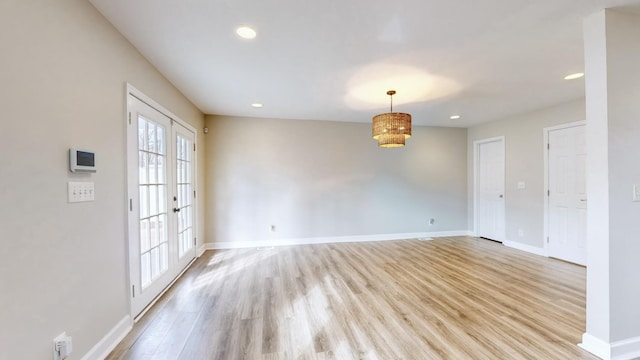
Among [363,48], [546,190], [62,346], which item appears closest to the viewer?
[62,346]

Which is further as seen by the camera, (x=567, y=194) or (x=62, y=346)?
(x=567, y=194)

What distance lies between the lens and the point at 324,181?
503cm

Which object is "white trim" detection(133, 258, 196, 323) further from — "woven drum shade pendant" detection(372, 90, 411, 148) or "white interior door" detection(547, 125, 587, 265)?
"white interior door" detection(547, 125, 587, 265)

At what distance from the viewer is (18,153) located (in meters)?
1.20

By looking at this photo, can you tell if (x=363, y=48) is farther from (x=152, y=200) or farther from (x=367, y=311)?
(x=152, y=200)

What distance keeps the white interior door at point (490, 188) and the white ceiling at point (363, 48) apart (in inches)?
60.7

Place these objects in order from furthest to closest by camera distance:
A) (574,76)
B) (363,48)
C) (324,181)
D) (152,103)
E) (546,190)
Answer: (324,181)
(546,190)
(574,76)
(152,103)
(363,48)

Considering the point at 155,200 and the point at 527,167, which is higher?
the point at 527,167

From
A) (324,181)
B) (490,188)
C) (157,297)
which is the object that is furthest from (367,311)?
(490,188)

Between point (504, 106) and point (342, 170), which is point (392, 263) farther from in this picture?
point (504, 106)

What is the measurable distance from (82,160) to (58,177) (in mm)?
177

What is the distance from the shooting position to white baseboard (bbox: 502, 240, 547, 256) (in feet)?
13.8

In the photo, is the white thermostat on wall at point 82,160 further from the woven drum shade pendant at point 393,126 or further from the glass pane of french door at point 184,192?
the woven drum shade pendant at point 393,126

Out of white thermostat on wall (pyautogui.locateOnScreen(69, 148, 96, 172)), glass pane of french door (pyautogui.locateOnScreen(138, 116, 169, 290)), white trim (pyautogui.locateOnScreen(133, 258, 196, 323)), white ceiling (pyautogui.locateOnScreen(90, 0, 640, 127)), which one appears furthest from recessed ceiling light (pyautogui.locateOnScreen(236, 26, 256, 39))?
white trim (pyautogui.locateOnScreen(133, 258, 196, 323))
